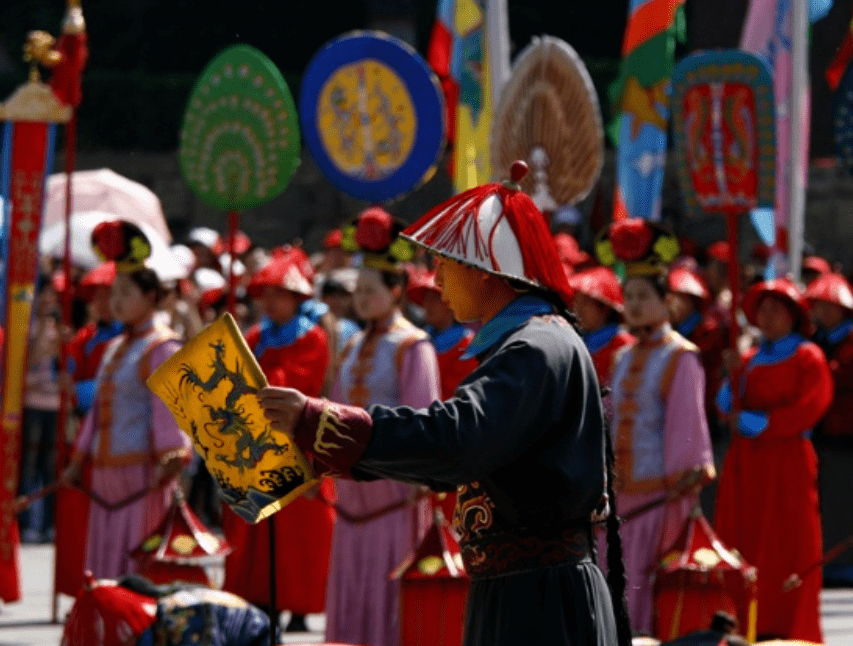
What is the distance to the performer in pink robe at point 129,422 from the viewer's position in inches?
364

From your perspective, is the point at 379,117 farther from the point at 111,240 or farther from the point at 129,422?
the point at 129,422

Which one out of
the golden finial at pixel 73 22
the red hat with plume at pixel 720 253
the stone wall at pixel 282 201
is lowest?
the red hat with plume at pixel 720 253

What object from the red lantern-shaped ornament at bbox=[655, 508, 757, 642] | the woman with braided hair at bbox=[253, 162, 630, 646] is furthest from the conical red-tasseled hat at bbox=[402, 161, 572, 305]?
the red lantern-shaped ornament at bbox=[655, 508, 757, 642]

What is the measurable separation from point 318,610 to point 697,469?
7.25 feet

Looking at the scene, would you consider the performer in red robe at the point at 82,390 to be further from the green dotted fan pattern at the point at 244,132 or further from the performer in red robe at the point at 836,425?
the performer in red robe at the point at 836,425

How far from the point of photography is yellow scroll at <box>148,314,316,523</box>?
4.44m

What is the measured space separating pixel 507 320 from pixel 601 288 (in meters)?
4.99

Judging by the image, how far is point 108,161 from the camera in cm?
2086

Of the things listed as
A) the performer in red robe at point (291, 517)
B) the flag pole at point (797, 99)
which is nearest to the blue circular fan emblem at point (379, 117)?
the performer in red robe at point (291, 517)

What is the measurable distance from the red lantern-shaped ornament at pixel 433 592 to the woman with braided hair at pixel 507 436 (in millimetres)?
3404

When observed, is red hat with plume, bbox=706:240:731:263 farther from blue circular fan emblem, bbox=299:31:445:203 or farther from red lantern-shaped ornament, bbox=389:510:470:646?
red lantern-shaped ornament, bbox=389:510:470:646

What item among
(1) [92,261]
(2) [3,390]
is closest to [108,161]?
(1) [92,261]

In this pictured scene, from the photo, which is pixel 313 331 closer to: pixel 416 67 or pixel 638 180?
pixel 416 67

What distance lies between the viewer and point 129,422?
30.6ft
